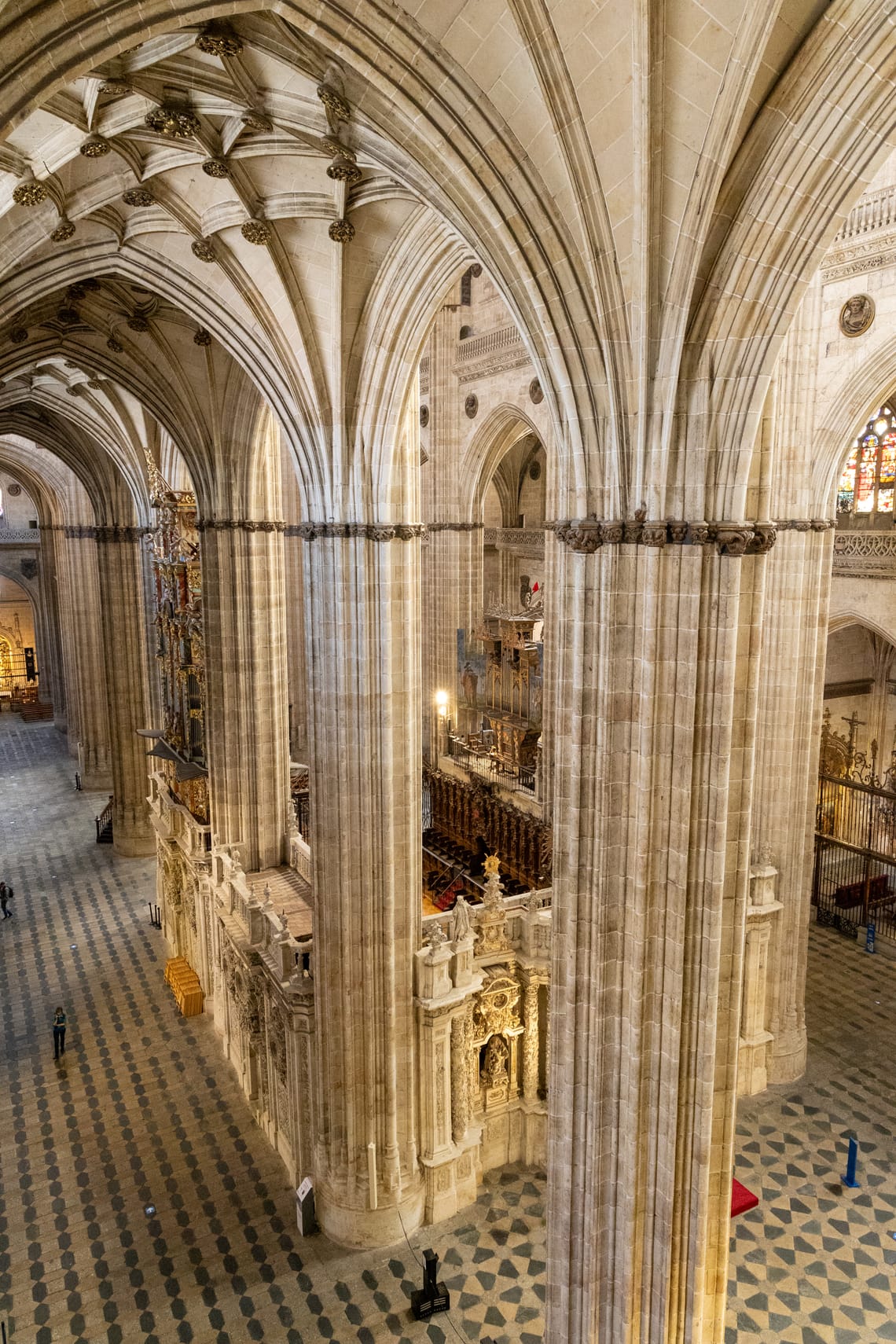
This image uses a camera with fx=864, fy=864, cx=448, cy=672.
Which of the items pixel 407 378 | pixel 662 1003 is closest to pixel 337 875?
pixel 662 1003

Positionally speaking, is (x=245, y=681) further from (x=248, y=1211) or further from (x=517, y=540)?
(x=517, y=540)

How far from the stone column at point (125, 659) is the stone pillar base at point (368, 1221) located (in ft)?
40.9

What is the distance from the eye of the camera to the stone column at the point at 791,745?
452 inches

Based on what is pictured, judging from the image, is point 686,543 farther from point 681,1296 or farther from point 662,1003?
point 681,1296

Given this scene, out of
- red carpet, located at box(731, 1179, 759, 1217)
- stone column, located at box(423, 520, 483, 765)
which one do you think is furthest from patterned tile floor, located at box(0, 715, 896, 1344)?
stone column, located at box(423, 520, 483, 765)

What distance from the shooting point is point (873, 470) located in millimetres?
18281

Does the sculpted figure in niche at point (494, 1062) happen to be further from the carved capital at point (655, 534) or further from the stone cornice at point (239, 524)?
the stone cornice at point (239, 524)

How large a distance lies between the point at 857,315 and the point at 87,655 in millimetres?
21251

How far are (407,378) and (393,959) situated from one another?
6111 millimetres

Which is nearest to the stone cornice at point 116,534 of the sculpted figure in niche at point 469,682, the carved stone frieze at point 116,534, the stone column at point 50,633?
the carved stone frieze at point 116,534

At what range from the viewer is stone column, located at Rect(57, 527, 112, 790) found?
24797mm

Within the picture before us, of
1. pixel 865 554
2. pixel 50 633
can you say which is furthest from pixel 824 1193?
pixel 50 633

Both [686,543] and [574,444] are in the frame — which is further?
[574,444]

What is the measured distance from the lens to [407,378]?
8828 mm
